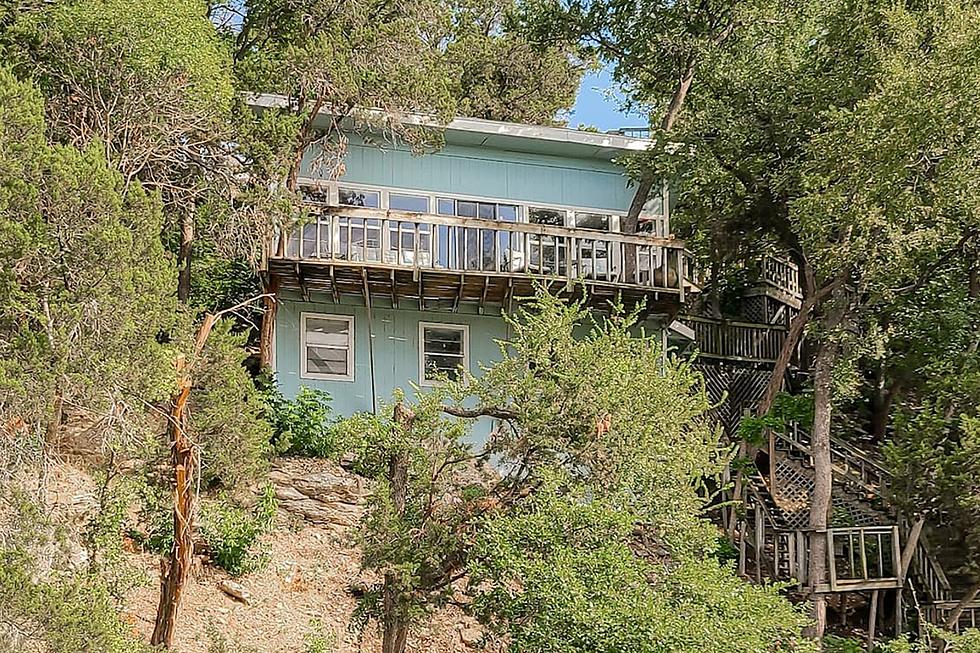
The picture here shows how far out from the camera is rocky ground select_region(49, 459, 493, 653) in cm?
1427

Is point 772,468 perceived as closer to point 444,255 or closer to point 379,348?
point 444,255

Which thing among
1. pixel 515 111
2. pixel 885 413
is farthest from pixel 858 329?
pixel 515 111

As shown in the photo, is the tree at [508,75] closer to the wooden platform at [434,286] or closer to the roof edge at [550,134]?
the roof edge at [550,134]

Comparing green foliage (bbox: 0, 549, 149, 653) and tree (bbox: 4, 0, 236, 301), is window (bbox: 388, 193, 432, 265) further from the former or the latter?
green foliage (bbox: 0, 549, 149, 653)

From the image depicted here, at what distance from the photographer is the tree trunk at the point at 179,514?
12492 millimetres

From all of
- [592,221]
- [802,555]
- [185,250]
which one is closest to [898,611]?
[802,555]

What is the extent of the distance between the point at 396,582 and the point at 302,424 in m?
6.01

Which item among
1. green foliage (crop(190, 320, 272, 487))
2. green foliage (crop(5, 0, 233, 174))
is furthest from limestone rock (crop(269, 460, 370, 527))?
green foliage (crop(5, 0, 233, 174))

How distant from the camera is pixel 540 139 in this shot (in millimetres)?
21188

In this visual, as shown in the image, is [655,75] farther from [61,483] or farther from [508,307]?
[61,483]

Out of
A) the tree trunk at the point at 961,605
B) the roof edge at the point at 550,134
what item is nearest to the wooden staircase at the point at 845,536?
the tree trunk at the point at 961,605

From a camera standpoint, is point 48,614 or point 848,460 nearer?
point 48,614

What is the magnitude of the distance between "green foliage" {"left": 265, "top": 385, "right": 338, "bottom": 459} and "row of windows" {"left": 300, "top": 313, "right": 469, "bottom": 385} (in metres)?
0.92

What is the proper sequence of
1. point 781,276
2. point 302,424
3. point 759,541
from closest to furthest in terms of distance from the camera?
point 759,541 → point 302,424 → point 781,276
